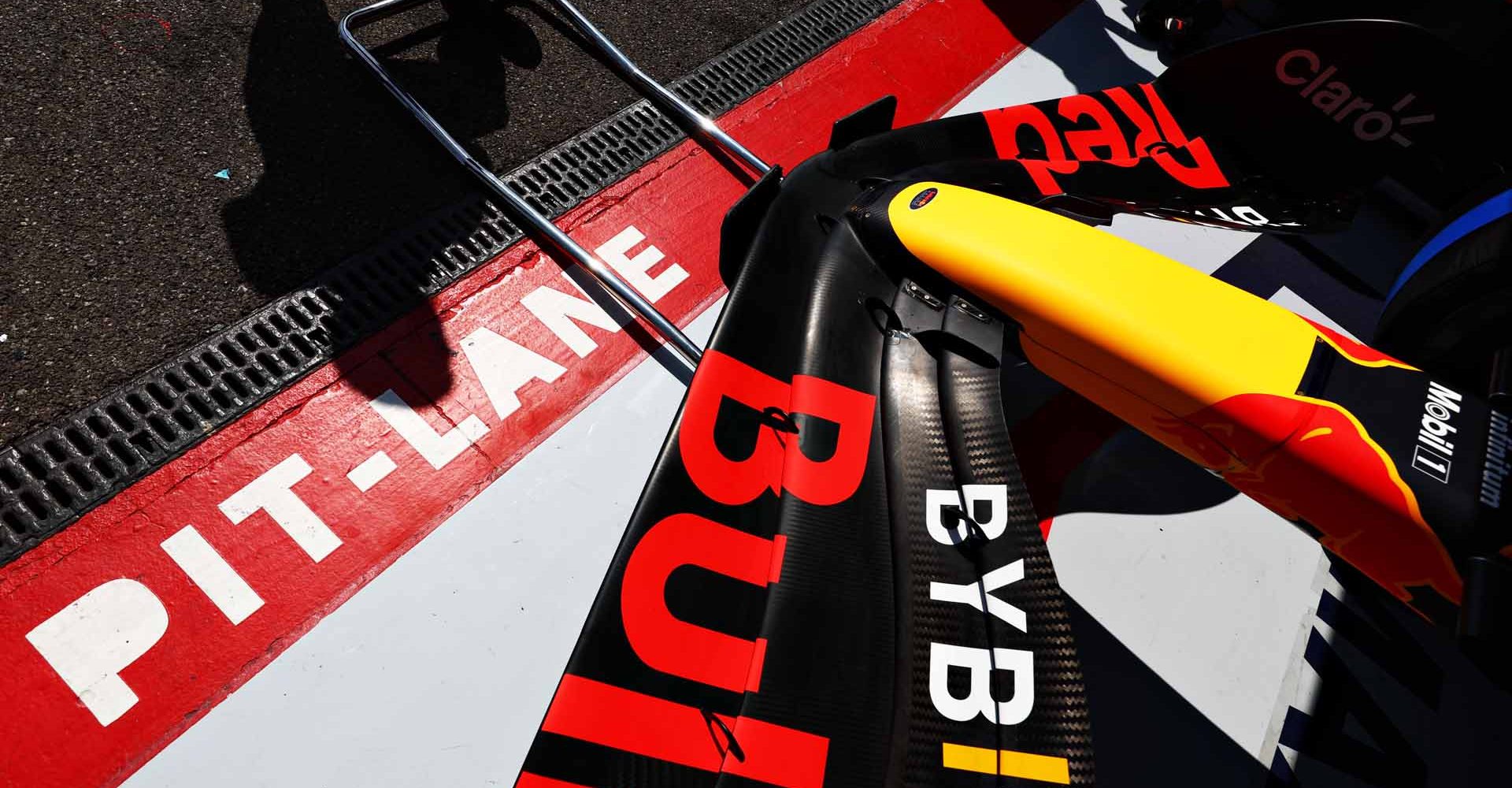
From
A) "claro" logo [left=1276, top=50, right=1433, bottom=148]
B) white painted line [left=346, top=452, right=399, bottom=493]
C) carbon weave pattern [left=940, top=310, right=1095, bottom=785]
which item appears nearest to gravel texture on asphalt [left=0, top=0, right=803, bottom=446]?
white painted line [left=346, top=452, right=399, bottom=493]

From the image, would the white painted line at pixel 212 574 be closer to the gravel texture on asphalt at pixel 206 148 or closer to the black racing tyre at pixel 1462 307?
the gravel texture on asphalt at pixel 206 148

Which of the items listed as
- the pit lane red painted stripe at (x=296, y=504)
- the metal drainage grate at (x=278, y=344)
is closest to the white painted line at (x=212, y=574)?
the pit lane red painted stripe at (x=296, y=504)

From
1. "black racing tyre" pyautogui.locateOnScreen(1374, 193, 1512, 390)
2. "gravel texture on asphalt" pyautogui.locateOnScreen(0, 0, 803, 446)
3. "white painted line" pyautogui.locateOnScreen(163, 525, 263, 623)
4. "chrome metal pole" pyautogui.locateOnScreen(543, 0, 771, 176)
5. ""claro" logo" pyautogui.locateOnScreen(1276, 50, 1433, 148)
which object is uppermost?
""claro" logo" pyautogui.locateOnScreen(1276, 50, 1433, 148)

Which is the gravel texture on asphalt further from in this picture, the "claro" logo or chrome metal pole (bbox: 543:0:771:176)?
the "claro" logo

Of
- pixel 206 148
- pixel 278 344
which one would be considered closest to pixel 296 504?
pixel 278 344

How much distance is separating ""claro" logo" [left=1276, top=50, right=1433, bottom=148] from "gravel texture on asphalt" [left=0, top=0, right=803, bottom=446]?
2.43 m

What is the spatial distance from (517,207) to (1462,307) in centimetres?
327

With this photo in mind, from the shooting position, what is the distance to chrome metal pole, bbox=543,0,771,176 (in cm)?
345

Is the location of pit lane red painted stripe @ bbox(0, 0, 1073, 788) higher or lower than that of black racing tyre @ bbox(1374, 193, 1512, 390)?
lower

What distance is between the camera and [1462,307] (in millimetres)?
2844

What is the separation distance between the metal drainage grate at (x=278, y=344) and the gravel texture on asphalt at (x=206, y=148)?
0.22ft

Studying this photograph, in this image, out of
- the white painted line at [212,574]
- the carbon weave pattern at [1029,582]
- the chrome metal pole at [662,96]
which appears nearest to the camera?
the carbon weave pattern at [1029,582]

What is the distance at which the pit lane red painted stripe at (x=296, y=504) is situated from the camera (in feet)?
6.43

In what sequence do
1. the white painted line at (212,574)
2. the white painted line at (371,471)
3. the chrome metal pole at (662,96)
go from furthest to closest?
the chrome metal pole at (662,96), the white painted line at (371,471), the white painted line at (212,574)
